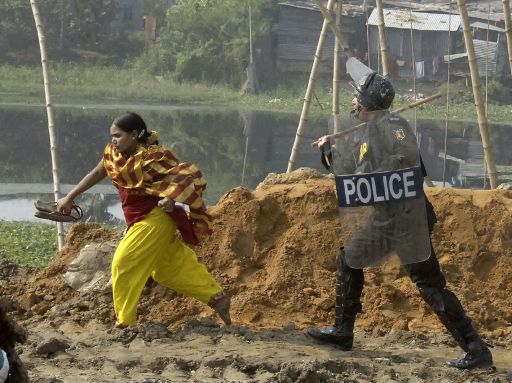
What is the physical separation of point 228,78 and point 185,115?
5.66 m

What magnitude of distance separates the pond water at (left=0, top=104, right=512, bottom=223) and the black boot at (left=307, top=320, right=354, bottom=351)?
630 cm

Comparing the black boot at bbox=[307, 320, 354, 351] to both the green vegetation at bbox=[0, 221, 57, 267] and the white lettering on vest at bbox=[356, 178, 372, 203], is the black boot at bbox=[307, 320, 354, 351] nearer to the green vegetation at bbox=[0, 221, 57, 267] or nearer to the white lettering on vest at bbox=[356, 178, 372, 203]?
the white lettering on vest at bbox=[356, 178, 372, 203]

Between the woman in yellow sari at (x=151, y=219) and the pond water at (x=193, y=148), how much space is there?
581cm

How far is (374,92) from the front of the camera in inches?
214

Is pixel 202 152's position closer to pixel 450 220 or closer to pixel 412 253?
pixel 450 220

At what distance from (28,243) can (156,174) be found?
4069 mm

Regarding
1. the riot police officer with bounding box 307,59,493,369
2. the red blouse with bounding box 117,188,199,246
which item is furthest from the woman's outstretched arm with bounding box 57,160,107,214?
the riot police officer with bounding box 307,59,493,369

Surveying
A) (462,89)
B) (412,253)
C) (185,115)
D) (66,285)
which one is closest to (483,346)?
(412,253)

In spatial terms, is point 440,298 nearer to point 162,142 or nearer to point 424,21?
point 162,142

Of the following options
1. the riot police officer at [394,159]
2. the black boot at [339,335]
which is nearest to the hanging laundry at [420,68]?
the black boot at [339,335]

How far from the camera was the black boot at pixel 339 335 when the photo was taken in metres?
5.71

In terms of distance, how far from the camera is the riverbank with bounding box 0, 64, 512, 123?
25755 mm

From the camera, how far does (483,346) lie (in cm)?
546

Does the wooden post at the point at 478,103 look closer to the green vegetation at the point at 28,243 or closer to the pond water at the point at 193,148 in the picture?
the green vegetation at the point at 28,243
